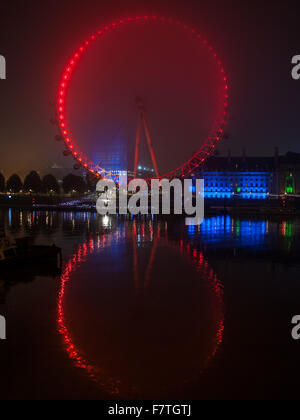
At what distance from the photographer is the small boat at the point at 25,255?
13122 millimetres

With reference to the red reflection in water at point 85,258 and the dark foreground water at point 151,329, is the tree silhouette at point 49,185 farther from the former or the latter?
the dark foreground water at point 151,329

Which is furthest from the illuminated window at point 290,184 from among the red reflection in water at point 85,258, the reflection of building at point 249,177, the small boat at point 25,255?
the small boat at point 25,255

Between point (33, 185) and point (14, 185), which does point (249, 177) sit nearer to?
point (33, 185)

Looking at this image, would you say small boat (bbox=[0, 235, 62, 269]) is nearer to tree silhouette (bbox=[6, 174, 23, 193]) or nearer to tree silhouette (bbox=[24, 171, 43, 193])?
tree silhouette (bbox=[24, 171, 43, 193])

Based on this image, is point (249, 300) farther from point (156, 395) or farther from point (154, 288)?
point (156, 395)

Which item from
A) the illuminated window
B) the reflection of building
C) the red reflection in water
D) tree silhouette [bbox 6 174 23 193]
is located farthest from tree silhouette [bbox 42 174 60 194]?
the red reflection in water

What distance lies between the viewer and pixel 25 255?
13742 mm

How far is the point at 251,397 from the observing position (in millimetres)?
5750

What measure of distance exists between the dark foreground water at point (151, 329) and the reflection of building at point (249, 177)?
299 ft

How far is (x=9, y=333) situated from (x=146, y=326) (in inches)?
97.8

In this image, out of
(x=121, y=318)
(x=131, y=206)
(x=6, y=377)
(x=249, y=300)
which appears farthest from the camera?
(x=131, y=206)

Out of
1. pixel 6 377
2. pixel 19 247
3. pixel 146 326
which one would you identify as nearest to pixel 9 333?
pixel 6 377

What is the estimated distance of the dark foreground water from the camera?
605 cm
